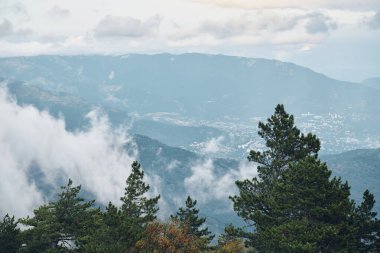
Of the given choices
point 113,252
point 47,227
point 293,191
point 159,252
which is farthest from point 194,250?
point 47,227

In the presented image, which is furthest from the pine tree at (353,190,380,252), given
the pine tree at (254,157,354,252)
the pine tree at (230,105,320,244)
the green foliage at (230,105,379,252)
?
the pine tree at (230,105,320,244)

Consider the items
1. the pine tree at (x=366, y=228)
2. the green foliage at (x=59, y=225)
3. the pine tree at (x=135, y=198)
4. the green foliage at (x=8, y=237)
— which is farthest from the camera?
the pine tree at (x=135, y=198)

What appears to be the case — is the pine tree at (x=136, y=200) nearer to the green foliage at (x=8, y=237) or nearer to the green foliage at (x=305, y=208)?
the green foliage at (x=8, y=237)

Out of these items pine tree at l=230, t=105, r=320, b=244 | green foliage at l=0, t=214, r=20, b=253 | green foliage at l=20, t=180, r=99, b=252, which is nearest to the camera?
pine tree at l=230, t=105, r=320, b=244

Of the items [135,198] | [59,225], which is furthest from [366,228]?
[59,225]

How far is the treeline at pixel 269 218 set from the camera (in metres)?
40.3

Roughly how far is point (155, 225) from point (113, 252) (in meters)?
7.34

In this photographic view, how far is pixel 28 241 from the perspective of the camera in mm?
51812

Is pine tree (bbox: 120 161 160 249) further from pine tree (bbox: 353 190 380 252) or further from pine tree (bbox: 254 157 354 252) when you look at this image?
pine tree (bbox: 353 190 380 252)

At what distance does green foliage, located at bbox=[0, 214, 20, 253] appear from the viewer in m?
50.2

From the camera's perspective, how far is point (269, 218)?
48375 millimetres

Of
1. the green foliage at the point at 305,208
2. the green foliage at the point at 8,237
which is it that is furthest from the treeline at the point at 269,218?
the green foliage at the point at 8,237

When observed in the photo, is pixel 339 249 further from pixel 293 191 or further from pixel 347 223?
pixel 293 191

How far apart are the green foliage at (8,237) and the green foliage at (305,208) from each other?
25275 mm
